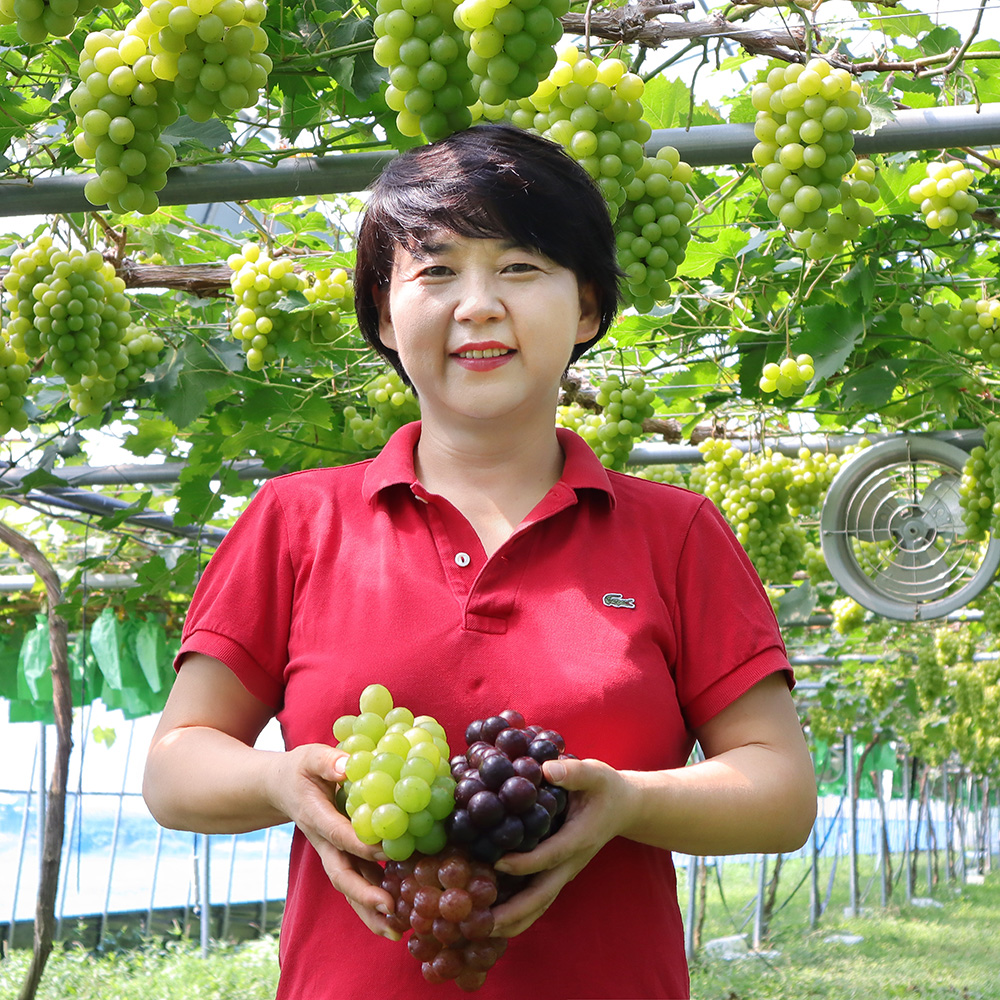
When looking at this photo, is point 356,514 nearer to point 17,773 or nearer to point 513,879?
point 513,879

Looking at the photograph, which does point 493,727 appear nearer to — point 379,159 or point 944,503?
point 379,159

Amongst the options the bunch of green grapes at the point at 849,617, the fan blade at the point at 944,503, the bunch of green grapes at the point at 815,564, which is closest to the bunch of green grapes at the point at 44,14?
the fan blade at the point at 944,503

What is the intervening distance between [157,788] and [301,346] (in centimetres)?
202

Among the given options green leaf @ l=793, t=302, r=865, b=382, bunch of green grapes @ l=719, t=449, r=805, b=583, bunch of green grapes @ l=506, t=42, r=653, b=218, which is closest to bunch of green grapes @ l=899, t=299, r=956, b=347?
green leaf @ l=793, t=302, r=865, b=382

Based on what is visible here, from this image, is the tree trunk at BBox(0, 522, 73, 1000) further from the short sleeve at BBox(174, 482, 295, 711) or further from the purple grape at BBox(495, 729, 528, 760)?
the purple grape at BBox(495, 729, 528, 760)

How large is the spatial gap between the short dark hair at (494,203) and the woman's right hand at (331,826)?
1.82 feet

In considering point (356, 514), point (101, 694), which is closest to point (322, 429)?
point (356, 514)

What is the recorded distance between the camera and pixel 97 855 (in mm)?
12320

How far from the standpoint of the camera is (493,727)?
1009 millimetres

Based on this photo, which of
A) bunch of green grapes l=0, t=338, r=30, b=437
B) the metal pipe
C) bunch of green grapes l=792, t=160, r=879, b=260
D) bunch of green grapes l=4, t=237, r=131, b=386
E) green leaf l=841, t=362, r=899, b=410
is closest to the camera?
the metal pipe

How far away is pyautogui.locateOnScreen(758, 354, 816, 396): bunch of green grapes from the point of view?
318 cm

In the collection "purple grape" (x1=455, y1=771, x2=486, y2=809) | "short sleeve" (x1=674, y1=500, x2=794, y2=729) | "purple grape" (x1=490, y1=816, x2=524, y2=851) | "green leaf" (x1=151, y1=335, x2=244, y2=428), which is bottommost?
"purple grape" (x1=490, y1=816, x2=524, y2=851)

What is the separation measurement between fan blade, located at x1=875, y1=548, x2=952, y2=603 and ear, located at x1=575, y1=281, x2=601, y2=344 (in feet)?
10.0

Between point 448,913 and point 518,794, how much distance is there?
0.11m
